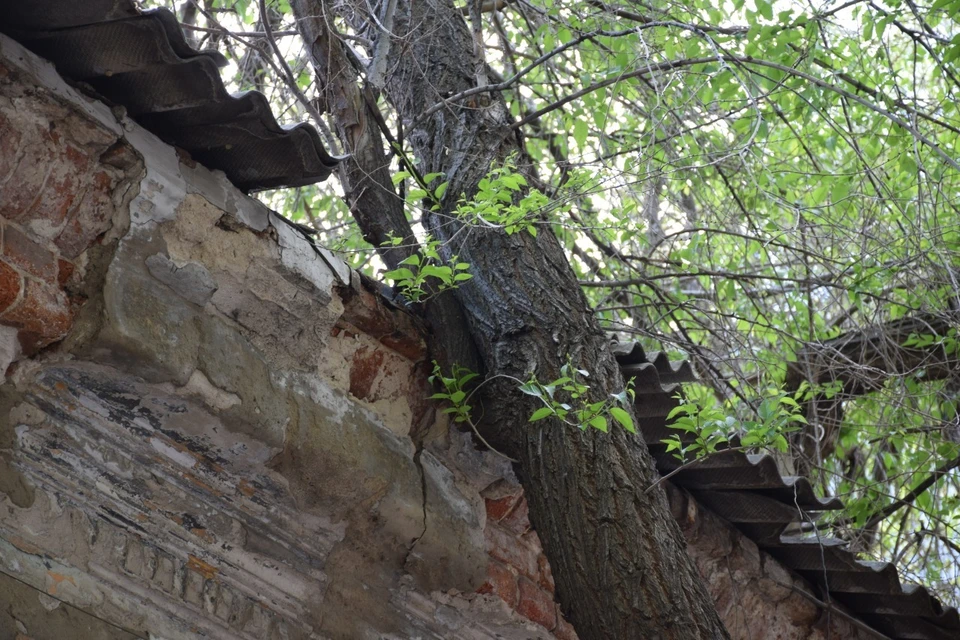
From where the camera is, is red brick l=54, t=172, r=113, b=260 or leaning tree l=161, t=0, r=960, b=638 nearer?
red brick l=54, t=172, r=113, b=260

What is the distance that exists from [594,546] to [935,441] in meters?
2.75

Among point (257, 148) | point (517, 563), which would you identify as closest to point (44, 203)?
point (257, 148)

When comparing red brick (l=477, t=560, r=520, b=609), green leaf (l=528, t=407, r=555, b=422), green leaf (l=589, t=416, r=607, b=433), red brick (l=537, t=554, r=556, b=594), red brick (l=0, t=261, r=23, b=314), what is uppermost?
green leaf (l=589, t=416, r=607, b=433)

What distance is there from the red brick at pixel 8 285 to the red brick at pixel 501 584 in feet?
4.65

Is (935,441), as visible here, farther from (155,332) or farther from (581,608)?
(155,332)

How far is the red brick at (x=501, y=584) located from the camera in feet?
8.27

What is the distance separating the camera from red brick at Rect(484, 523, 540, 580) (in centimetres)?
258

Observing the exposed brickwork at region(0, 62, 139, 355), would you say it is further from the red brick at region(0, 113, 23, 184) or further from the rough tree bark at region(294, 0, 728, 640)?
the rough tree bark at region(294, 0, 728, 640)

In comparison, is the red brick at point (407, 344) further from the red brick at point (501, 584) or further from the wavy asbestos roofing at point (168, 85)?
the red brick at point (501, 584)

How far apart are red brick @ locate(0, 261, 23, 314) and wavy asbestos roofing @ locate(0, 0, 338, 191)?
430 millimetres

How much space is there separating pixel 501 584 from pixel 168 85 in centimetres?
158

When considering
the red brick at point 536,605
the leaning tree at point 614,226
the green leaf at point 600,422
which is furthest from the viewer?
the red brick at point 536,605

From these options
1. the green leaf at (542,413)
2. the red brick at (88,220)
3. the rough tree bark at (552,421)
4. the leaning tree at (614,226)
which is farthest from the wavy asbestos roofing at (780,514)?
the red brick at (88,220)

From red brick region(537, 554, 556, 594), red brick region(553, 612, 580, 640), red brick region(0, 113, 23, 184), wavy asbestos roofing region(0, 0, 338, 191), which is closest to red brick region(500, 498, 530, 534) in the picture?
red brick region(537, 554, 556, 594)
